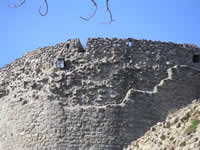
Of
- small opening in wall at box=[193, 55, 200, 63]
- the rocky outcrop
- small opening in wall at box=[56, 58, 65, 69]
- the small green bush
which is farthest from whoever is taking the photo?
small opening in wall at box=[193, 55, 200, 63]

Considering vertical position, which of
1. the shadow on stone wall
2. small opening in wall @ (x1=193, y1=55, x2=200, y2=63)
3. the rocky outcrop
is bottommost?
the rocky outcrop

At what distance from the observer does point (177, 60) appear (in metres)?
19.5

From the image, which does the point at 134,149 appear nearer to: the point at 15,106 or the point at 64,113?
the point at 64,113

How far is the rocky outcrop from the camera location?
10492mm

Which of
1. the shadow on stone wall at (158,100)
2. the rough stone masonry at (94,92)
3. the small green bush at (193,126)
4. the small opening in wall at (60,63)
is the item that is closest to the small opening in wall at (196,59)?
the rough stone masonry at (94,92)

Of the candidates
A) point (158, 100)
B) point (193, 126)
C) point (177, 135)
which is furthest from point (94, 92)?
point (193, 126)

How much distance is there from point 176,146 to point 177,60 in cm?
887

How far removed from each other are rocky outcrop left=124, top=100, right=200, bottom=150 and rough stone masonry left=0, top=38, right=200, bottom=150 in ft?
15.0

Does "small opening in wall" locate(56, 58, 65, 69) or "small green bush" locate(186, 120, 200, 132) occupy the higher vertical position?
"small opening in wall" locate(56, 58, 65, 69)

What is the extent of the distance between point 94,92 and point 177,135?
7228mm

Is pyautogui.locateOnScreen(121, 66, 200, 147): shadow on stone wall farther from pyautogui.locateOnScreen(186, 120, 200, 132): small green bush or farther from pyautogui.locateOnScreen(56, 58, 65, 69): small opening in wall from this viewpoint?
pyautogui.locateOnScreen(186, 120, 200, 132): small green bush

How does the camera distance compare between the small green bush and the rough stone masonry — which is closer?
the small green bush

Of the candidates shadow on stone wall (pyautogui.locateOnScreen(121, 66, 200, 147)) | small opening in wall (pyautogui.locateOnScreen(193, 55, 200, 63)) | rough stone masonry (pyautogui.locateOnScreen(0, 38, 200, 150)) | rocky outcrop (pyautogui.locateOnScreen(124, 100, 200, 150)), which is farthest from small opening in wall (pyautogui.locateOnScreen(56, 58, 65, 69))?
rocky outcrop (pyautogui.locateOnScreen(124, 100, 200, 150))

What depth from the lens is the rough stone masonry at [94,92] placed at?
17.5 m
